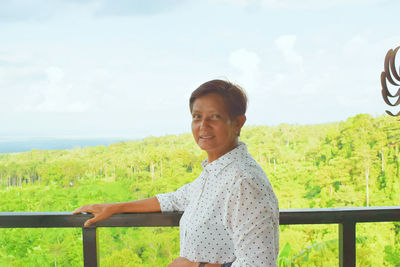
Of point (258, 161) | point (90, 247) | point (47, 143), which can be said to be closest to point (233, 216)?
point (90, 247)

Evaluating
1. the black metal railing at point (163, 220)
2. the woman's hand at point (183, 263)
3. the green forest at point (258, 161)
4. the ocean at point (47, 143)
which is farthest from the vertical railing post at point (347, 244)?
the ocean at point (47, 143)

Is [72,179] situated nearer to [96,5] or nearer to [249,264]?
[96,5]

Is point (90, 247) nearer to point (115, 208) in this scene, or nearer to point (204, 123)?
point (115, 208)

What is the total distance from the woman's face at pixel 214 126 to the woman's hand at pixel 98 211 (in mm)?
497

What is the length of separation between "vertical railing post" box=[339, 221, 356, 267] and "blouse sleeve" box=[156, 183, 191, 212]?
0.65 metres

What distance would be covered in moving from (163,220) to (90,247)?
325 mm

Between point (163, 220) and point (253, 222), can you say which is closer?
point (253, 222)

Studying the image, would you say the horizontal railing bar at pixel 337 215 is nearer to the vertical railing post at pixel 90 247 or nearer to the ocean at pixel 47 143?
the vertical railing post at pixel 90 247

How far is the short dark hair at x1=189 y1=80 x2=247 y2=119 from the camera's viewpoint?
1.26 meters

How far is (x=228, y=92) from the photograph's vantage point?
1259 millimetres

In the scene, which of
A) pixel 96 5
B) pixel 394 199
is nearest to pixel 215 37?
pixel 96 5

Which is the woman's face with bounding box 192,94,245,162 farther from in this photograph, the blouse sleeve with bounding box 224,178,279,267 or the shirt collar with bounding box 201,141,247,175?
the blouse sleeve with bounding box 224,178,279,267

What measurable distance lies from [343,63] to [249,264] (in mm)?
6745

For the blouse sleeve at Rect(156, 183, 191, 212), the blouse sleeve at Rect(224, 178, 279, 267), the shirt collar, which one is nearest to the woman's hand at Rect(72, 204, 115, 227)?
the blouse sleeve at Rect(156, 183, 191, 212)
